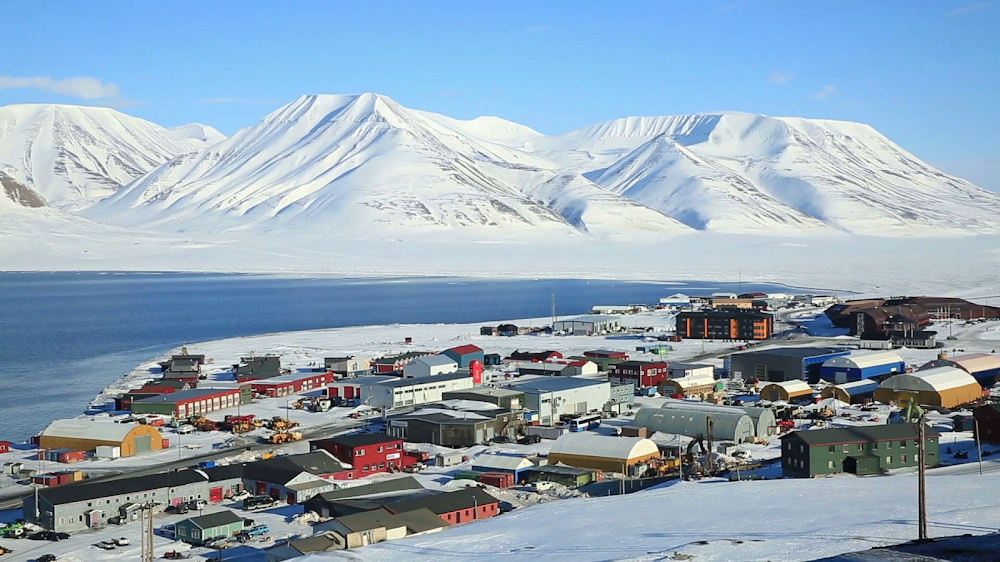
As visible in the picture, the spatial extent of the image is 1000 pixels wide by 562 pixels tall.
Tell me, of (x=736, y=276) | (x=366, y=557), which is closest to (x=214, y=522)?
(x=366, y=557)

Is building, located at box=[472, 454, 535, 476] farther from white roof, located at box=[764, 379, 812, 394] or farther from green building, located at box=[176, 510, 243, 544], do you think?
white roof, located at box=[764, 379, 812, 394]

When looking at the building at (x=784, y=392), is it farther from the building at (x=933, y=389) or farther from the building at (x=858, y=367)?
the building at (x=858, y=367)

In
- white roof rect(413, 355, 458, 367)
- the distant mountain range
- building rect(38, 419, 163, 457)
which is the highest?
the distant mountain range

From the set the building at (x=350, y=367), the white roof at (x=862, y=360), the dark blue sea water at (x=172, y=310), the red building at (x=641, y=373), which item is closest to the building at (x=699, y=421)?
the red building at (x=641, y=373)

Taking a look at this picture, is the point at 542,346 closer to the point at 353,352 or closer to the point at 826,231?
the point at 353,352

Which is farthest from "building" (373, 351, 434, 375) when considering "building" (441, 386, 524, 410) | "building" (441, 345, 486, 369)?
"building" (441, 386, 524, 410)

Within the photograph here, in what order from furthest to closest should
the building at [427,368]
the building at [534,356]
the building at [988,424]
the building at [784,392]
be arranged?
the building at [534,356], the building at [427,368], the building at [784,392], the building at [988,424]
